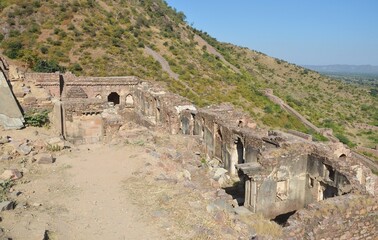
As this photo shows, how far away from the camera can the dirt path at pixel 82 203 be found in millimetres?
7344

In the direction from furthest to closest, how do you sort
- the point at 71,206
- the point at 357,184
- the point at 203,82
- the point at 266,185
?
the point at 203,82 < the point at 266,185 < the point at 357,184 < the point at 71,206

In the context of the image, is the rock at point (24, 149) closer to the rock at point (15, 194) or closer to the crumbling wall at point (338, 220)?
the rock at point (15, 194)

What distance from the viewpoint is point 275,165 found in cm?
1322

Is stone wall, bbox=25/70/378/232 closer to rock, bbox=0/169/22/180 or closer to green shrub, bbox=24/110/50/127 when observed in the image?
green shrub, bbox=24/110/50/127

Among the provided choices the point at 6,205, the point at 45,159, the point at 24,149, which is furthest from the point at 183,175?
the point at 24,149

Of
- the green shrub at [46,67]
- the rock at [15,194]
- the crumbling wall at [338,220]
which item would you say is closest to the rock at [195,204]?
the crumbling wall at [338,220]

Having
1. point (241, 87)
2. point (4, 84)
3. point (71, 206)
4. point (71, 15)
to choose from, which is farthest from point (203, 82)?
point (71, 206)

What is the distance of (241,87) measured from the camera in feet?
161

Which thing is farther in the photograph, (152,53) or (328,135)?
(152,53)

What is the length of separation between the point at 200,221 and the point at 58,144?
6706 mm

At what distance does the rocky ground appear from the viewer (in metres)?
7.48

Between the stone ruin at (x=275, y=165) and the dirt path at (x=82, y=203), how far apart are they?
3513mm

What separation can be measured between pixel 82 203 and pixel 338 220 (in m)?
6.33

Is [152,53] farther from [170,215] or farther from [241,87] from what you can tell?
[170,215]
